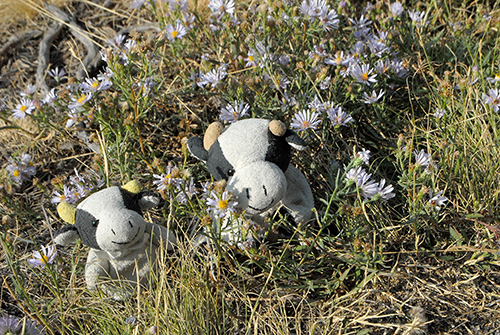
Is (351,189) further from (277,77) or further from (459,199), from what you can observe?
(277,77)

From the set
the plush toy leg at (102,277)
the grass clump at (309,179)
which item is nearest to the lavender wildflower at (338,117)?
the grass clump at (309,179)

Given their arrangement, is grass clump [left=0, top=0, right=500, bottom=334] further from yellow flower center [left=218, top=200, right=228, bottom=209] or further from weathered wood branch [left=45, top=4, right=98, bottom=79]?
weathered wood branch [left=45, top=4, right=98, bottom=79]

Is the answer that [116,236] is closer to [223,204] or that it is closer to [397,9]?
[223,204]

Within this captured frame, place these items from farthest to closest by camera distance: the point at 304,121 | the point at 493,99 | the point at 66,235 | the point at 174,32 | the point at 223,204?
the point at 174,32, the point at 493,99, the point at 304,121, the point at 66,235, the point at 223,204

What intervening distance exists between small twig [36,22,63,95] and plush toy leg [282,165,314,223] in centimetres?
211

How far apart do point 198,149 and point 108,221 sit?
468 millimetres

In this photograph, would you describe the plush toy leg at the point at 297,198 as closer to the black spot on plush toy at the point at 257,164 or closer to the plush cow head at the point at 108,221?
the black spot on plush toy at the point at 257,164

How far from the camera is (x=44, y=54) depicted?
3418 mm

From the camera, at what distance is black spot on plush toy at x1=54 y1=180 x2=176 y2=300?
1.71 meters

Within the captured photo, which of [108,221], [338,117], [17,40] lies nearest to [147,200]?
[108,221]

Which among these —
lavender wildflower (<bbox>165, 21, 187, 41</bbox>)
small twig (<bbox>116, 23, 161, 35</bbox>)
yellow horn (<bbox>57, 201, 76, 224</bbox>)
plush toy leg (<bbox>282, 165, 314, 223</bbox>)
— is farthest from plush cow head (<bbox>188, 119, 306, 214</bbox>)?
small twig (<bbox>116, 23, 161, 35</bbox>)

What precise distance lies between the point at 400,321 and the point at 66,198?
1590 millimetres

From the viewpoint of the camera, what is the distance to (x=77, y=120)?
233 cm

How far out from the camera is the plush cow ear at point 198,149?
73.9 inches
